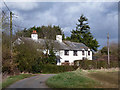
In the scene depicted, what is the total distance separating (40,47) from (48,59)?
9.31 feet

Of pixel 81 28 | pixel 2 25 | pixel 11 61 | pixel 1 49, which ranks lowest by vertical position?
pixel 11 61

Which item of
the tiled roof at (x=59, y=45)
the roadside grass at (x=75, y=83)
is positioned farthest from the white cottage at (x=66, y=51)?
the roadside grass at (x=75, y=83)

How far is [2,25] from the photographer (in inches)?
919

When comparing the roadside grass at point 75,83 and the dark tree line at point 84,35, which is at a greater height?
the dark tree line at point 84,35

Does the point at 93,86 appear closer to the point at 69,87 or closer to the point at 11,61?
the point at 69,87

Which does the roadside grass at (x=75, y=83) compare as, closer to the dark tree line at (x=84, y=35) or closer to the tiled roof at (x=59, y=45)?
the tiled roof at (x=59, y=45)

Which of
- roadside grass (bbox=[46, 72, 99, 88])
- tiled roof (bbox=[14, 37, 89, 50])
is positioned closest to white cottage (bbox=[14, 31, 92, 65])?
tiled roof (bbox=[14, 37, 89, 50])

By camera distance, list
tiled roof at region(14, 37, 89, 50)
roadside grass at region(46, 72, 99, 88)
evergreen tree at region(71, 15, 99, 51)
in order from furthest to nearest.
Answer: evergreen tree at region(71, 15, 99, 51) → tiled roof at region(14, 37, 89, 50) → roadside grass at region(46, 72, 99, 88)

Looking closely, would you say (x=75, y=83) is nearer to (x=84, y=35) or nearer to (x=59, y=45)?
(x=59, y=45)

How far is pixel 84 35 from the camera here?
61.3m

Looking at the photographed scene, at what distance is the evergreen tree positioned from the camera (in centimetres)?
6103

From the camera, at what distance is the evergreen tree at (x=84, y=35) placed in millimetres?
61034

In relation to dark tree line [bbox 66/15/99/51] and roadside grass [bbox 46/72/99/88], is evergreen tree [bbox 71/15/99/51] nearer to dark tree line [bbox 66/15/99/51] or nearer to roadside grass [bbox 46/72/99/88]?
dark tree line [bbox 66/15/99/51]

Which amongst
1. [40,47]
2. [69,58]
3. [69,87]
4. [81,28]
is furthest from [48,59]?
[81,28]
